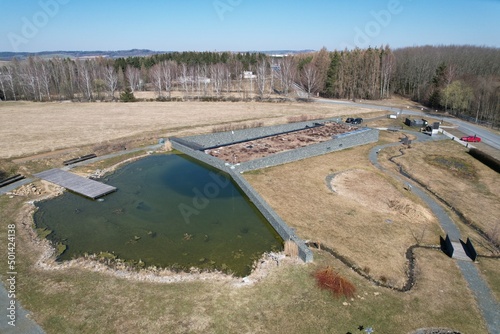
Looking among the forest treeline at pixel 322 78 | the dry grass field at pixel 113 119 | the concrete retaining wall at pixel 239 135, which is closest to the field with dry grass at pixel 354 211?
the concrete retaining wall at pixel 239 135

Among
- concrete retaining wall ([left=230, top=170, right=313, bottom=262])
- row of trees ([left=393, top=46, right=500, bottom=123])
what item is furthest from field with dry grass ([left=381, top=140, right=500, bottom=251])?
row of trees ([left=393, top=46, right=500, bottom=123])

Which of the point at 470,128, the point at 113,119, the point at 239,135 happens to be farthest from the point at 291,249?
the point at 470,128

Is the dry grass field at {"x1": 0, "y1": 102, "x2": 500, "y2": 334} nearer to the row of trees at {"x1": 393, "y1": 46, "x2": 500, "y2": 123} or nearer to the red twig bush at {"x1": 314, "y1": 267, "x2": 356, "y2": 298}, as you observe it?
the red twig bush at {"x1": 314, "y1": 267, "x2": 356, "y2": 298}

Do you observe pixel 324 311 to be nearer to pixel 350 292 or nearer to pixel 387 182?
pixel 350 292

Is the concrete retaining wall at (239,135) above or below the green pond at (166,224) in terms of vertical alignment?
above

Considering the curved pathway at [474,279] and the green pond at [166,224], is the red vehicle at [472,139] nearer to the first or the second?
the curved pathway at [474,279]

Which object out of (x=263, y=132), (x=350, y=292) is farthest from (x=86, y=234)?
(x=263, y=132)
